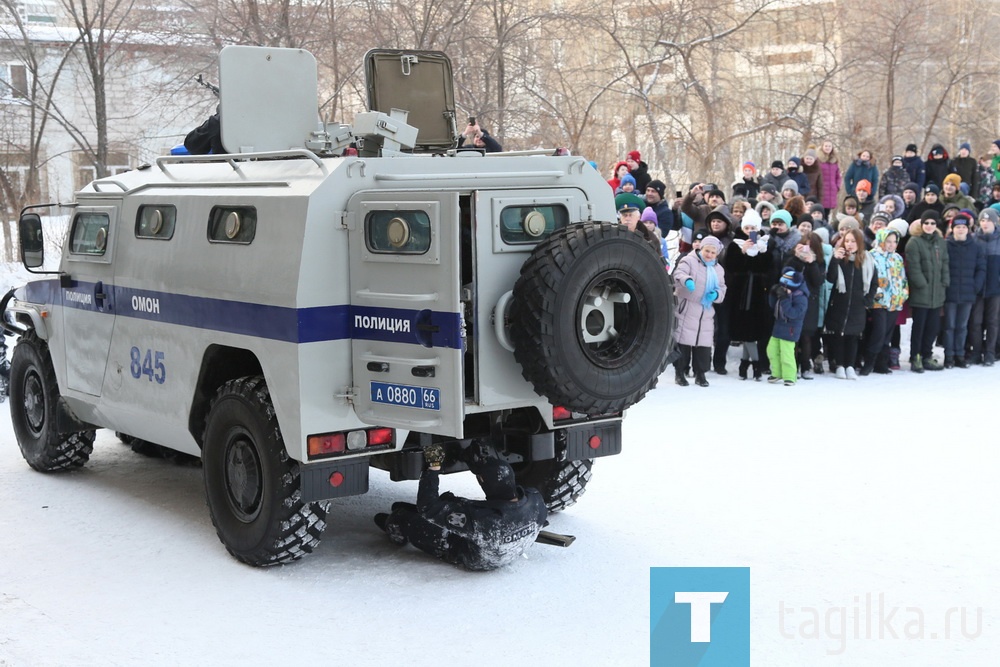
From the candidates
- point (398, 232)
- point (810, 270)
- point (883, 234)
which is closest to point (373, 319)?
point (398, 232)

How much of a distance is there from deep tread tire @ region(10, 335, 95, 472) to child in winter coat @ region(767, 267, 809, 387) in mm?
7413

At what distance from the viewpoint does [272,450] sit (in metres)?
6.51

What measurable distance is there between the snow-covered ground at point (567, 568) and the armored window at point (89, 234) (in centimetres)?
179

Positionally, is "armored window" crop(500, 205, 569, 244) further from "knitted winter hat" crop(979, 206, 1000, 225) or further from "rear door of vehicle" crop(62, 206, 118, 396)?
"knitted winter hat" crop(979, 206, 1000, 225)

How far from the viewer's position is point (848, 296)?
1345cm

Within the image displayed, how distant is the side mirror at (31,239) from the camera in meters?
8.58

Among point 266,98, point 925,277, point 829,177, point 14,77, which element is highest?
point 14,77

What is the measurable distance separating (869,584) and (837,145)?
21.0m

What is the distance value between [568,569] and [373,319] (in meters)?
1.84

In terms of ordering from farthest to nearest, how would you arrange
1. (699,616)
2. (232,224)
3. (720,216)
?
(720,216) → (232,224) → (699,616)

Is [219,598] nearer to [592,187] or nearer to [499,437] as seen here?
[499,437]

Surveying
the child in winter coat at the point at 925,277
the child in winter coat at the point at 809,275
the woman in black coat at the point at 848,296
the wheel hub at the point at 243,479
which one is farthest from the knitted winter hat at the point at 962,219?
the wheel hub at the point at 243,479

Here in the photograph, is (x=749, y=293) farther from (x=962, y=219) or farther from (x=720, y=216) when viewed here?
(x=962, y=219)

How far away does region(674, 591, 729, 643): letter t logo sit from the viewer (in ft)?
18.9
